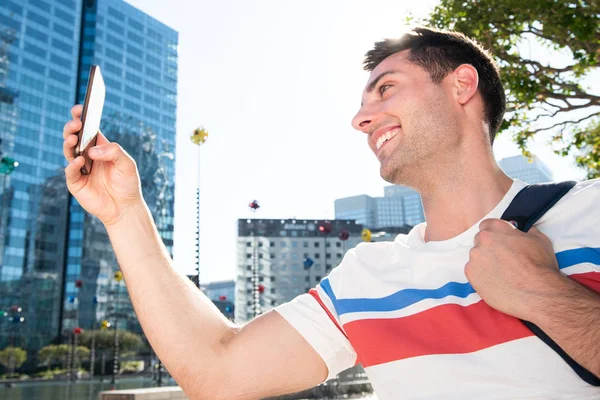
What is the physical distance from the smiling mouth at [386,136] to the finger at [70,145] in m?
0.96

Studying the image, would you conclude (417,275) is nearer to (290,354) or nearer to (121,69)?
(290,354)

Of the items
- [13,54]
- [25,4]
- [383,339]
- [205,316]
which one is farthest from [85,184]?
[25,4]

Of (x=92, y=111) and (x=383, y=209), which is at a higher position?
(x=383, y=209)

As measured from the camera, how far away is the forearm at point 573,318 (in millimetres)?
1176

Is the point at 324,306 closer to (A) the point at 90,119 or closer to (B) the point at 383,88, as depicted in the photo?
(B) the point at 383,88

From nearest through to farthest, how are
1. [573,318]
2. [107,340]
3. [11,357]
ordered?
[573,318]
[11,357]
[107,340]

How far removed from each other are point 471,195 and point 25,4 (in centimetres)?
7791

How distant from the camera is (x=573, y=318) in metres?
1.18

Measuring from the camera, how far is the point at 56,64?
69500 millimetres

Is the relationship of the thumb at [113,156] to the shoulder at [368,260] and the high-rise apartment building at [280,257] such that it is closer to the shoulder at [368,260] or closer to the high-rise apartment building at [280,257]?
the shoulder at [368,260]

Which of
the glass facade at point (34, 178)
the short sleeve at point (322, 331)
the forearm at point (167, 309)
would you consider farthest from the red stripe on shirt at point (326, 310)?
the glass facade at point (34, 178)

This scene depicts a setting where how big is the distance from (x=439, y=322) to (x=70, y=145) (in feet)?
3.70

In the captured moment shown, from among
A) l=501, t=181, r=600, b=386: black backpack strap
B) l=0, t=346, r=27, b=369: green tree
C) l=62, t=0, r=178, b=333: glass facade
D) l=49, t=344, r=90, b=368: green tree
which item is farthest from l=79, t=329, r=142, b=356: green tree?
l=501, t=181, r=600, b=386: black backpack strap

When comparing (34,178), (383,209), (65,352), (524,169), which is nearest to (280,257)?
(34,178)
